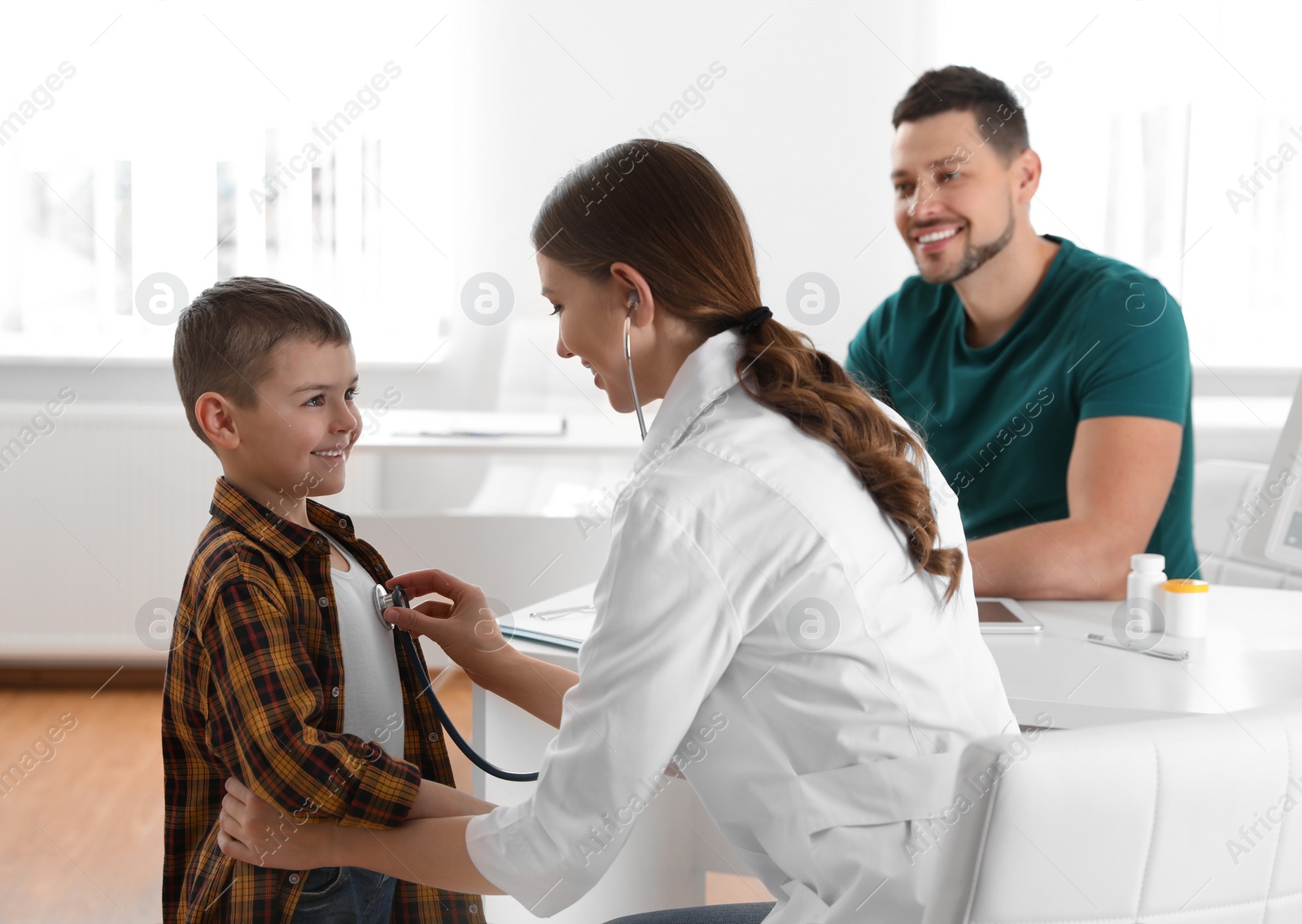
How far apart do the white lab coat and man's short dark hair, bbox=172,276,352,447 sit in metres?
0.47

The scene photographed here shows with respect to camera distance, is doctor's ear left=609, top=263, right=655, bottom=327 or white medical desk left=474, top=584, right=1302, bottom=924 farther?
white medical desk left=474, top=584, right=1302, bottom=924

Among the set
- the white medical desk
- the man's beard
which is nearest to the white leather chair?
the white medical desk

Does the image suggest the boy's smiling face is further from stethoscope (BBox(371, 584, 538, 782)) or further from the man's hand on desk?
the man's hand on desk

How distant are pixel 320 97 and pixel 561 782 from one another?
12.0 feet

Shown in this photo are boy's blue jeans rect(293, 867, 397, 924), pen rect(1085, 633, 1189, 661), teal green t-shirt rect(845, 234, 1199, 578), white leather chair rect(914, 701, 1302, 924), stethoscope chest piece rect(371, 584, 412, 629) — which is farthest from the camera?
teal green t-shirt rect(845, 234, 1199, 578)

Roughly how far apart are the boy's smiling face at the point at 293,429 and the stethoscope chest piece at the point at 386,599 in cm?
11

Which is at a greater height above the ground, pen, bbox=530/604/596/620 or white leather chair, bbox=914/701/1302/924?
white leather chair, bbox=914/701/1302/924

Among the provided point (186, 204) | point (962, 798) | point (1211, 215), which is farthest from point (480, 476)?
point (962, 798)

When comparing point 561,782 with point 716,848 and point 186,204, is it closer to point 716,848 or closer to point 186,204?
point 716,848

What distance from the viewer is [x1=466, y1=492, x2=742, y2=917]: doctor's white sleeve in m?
0.80

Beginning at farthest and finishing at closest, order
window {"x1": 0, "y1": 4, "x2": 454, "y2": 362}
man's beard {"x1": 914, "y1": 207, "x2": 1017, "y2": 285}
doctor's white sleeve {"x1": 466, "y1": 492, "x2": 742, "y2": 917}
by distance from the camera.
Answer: window {"x1": 0, "y1": 4, "x2": 454, "y2": 362} → man's beard {"x1": 914, "y1": 207, "x2": 1017, "y2": 285} → doctor's white sleeve {"x1": 466, "y1": 492, "x2": 742, "y2": 917}

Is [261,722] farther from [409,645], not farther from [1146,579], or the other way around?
[1146,579]

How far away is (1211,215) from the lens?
4023 mm

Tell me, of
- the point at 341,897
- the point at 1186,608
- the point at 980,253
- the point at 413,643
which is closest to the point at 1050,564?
the point at 1186,608
